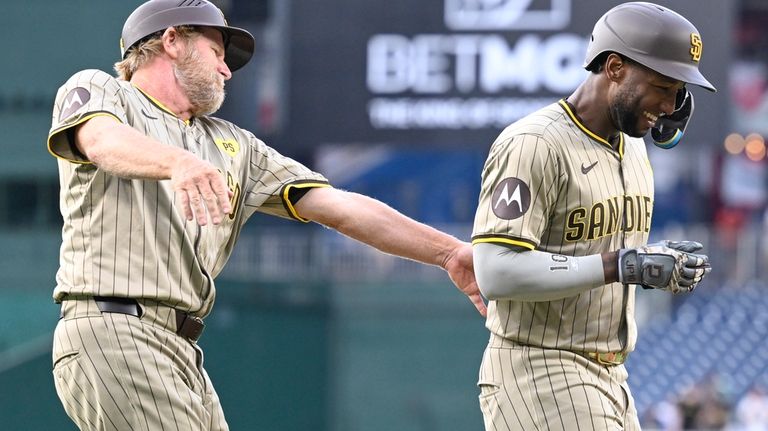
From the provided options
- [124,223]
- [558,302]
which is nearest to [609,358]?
[558,302]

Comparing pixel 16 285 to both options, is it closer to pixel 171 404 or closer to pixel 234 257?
pixel 234 257

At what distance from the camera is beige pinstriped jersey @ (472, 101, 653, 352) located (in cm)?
389

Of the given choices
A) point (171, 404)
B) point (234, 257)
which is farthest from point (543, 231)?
point (234, 257)

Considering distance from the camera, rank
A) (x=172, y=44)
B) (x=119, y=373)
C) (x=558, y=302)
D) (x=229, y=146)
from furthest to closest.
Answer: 1. (x=229, y=146)
2. (x=172, y=44)
3. (x=558, y=302)
4. (x=119, y=373)

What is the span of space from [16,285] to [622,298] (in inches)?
320

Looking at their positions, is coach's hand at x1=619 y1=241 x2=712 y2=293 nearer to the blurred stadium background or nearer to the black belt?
the black belt

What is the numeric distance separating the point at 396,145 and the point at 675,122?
9.74 meters

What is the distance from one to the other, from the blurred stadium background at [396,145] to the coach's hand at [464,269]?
6448 millimetres

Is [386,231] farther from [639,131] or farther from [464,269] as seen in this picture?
[639,131]

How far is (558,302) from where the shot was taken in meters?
3.99

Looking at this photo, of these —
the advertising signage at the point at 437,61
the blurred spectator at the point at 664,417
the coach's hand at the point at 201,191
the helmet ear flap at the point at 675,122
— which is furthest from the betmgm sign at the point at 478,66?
the coach's hand at the point at 201,191

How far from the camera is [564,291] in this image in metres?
3.83

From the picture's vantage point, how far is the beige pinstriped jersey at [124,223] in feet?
12.7

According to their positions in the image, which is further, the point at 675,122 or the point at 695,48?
the point at 675,122
